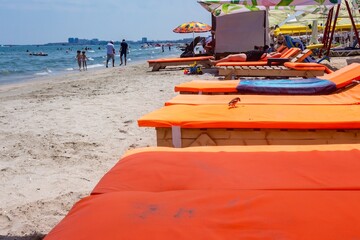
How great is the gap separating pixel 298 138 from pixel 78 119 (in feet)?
13.2

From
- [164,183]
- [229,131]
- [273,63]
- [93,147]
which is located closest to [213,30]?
[273,63]

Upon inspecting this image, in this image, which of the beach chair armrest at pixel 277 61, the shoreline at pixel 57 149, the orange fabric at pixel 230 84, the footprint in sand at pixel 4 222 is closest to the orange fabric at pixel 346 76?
the orange fabric at pixel 230 84

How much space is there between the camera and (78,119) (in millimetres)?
6492

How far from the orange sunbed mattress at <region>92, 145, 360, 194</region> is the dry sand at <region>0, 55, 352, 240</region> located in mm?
1046

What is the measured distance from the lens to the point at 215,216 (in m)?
1.79

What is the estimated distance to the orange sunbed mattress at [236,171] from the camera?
215 centimetres

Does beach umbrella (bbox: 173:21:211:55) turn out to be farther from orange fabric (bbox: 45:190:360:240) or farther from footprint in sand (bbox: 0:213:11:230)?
orange fabric (bbox: 45:190:360:240)

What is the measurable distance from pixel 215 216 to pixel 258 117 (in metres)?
1.98

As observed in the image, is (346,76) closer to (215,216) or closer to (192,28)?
(215,216)

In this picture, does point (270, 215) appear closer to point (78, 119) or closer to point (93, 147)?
point (93, 147)

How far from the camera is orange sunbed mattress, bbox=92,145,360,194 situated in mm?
2152

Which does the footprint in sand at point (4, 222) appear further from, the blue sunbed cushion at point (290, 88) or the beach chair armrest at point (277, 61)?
the beach chair armrest at point (277, 61)

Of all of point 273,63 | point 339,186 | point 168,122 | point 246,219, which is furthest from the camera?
point 273,63

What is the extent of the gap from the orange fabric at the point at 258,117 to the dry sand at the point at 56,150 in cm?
95
